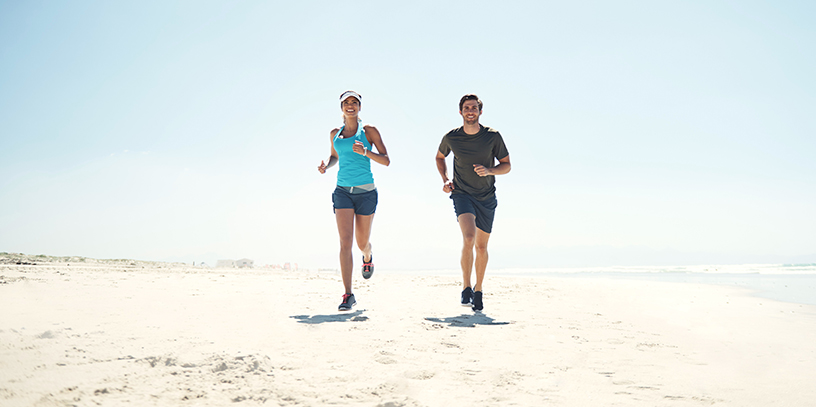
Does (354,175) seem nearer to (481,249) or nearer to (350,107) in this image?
(350,107)

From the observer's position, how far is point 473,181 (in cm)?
528

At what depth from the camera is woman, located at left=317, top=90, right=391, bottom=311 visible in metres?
5.00

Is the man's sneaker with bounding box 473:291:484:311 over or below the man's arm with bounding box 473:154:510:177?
below

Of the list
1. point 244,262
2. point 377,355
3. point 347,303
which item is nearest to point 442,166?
point 347,303

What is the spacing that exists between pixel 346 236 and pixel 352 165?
0.82 metres

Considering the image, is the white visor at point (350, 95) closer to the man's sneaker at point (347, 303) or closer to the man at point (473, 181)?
the man at point (473, 181)

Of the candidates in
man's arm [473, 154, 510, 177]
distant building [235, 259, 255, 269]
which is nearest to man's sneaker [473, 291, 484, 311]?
man's arm [473, 154, 510, 177]

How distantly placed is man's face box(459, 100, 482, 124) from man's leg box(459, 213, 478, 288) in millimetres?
1100

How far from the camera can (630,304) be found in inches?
226

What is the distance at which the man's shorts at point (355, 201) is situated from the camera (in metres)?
5.07

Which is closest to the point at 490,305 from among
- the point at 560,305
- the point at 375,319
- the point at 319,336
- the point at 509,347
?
the point at 560,305

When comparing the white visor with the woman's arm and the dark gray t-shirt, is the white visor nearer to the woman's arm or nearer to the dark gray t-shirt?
the woman's arm

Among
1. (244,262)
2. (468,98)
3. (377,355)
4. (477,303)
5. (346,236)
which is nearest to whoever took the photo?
(377,355)

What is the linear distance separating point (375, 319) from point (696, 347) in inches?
95.2
